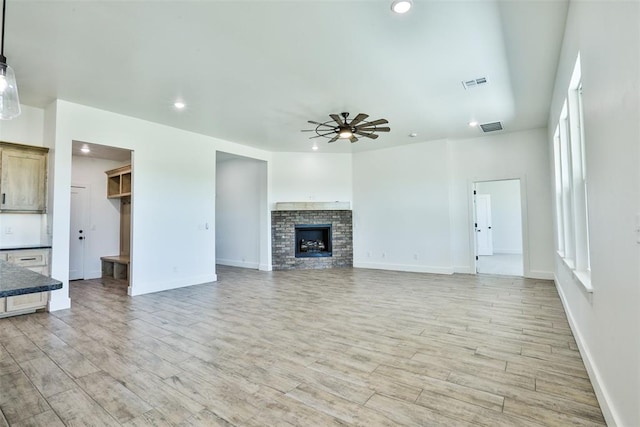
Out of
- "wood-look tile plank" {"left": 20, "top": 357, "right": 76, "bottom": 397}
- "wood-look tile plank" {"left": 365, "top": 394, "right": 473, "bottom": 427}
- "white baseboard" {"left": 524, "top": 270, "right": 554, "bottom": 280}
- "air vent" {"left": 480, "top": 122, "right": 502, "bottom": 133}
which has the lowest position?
"wood-look tile plank" {"left": 365, "top": 394, "right": 473, "bottom": 427}

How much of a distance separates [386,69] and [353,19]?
1.02 metres

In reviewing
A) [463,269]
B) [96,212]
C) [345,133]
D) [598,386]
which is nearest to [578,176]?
[598,386]

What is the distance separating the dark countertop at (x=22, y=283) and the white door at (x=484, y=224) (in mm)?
10759

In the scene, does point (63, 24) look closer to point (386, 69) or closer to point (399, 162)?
point (386, 69)

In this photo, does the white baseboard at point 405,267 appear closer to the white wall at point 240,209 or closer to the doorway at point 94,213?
the white wall at point 240,209

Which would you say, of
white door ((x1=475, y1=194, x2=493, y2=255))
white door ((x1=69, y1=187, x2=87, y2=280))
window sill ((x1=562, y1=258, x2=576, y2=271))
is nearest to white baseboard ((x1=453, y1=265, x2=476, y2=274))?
window sill ((x1=562, y1=258, x2=576, y2=271))

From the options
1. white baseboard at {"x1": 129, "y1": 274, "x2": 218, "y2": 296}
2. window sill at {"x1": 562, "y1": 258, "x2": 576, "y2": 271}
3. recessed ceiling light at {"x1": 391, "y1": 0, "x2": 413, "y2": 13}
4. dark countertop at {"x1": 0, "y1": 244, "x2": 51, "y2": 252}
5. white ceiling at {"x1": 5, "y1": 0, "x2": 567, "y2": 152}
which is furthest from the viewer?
white baseboard at {"x1": 129, "y1": 274, "x2": 218, "y2": 296}

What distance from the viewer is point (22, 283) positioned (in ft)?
4.92

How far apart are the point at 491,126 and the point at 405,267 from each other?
338 cm

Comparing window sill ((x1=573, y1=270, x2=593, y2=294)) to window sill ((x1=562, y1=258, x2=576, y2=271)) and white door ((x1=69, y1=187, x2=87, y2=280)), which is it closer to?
window sill ((x1=562, y1=258, x2=576, y2=271))

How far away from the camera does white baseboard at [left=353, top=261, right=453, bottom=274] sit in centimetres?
687

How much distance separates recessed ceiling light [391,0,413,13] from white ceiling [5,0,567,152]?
0.06m

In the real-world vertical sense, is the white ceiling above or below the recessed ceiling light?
above

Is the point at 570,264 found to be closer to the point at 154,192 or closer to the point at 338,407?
the point at 338,407
